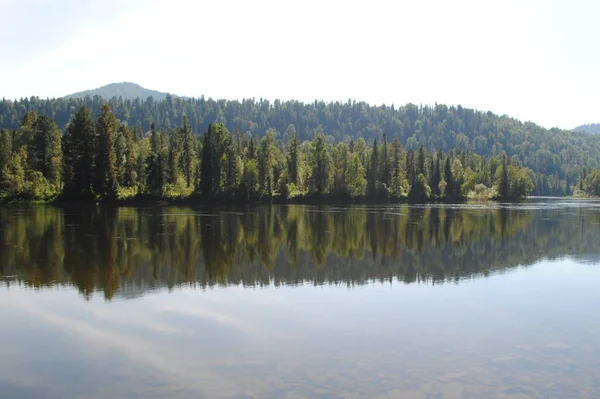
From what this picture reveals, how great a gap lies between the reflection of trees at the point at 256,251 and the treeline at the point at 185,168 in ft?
154

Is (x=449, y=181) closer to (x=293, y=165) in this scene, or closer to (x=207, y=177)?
(x=293, y=165)

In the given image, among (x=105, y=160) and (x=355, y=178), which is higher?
(x=105, y=160)

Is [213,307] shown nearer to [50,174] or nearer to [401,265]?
[401,265]

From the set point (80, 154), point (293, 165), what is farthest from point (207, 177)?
point (80, 154)

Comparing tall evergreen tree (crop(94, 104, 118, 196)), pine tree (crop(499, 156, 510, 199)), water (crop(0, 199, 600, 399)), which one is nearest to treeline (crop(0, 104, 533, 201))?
tall evergreen tree (crop(94, 104, 118, 196))

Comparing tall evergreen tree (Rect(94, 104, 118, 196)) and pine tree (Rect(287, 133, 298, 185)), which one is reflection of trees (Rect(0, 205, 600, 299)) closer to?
tall evergreen tree (Rect(94, 104, 118, 196))

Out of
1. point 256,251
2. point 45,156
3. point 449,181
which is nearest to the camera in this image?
point 256,251

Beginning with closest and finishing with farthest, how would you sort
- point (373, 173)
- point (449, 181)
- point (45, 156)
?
point (45, 156) < point (373, 173) < point (449, 181)

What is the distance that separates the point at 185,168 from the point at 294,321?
340 feet

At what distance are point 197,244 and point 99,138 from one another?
73.3 metres

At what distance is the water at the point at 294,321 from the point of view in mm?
13281

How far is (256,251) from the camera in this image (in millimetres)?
36562

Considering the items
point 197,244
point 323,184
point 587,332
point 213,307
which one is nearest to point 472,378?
point 587,332

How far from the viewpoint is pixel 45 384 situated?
13.0 metres
